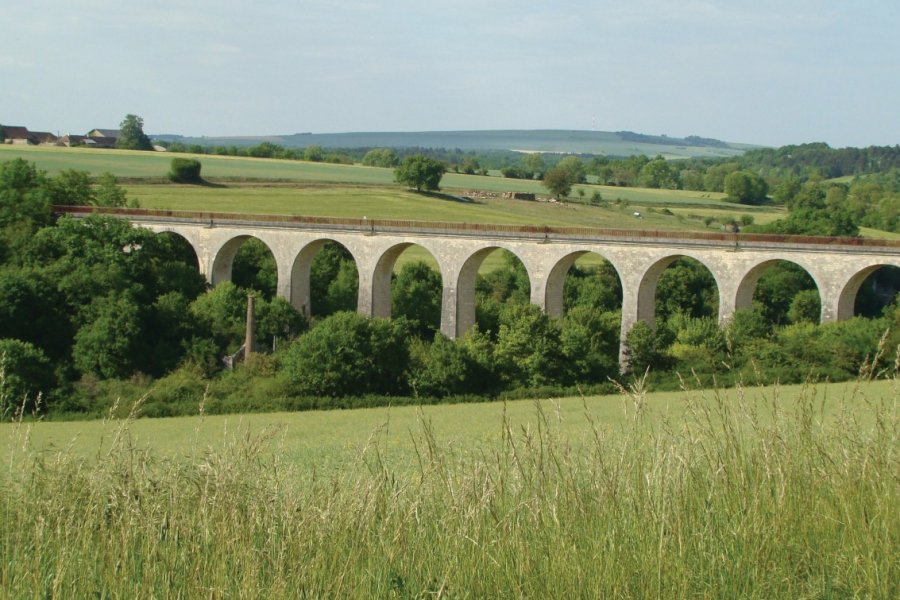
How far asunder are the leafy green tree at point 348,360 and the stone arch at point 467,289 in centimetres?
763

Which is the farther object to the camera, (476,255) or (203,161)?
(203,161)

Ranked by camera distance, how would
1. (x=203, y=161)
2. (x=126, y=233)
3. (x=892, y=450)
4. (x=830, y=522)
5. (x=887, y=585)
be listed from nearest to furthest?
1. (x=887, y=585)
2. (x=830, y=522)
3. (x=892, y=450)
4. (x=126, y=233)
5. (x=203, y=161)

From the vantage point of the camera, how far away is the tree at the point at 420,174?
7250 centimetres

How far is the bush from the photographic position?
6944cm

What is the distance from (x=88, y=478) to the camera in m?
5.14

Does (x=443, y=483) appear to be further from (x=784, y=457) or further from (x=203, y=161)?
(x=203, y=161)

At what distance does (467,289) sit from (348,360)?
10.3 m

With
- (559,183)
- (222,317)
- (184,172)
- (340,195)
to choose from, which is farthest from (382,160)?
(222,317)

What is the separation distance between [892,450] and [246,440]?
319 centimetres

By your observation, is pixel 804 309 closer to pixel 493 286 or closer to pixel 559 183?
pixel 493 286

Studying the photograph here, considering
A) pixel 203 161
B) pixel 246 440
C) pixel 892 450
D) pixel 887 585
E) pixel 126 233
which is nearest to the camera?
pixel 887 585

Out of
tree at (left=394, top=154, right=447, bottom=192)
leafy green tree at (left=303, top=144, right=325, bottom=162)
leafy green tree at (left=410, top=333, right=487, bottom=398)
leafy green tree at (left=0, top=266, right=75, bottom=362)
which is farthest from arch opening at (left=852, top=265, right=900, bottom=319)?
leafy green tree at (left=303, top=144, right=325, bottom=162)

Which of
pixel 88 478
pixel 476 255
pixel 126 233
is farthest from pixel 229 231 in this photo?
pixel 88 478

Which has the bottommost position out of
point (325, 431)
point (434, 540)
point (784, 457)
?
point (325, 431)
